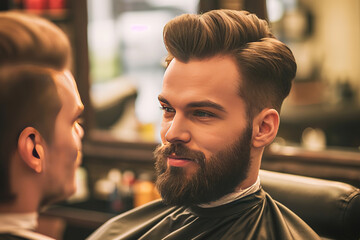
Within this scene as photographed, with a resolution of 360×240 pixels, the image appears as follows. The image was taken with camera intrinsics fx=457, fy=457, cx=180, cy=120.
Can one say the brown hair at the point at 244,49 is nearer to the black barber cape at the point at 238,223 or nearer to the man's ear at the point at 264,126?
the man's ear at the point at 264,126

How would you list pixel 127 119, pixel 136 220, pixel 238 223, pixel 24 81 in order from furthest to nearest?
pixel 127 119, pixel 136 220, pixel 238 223, pixel 24 81

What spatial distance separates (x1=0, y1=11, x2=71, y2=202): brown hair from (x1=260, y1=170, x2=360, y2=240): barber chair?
34.0 inches

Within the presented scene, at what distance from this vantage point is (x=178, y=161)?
139 cm

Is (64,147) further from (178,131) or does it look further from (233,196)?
(233,196)

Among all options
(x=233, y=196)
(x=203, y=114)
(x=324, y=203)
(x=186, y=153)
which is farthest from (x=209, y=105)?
(x=324, y=203)

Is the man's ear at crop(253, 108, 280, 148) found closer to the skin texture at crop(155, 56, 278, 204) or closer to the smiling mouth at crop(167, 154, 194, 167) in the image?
the skin texture at crop(155, 56, 278, 204)

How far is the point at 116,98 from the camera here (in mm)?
4090

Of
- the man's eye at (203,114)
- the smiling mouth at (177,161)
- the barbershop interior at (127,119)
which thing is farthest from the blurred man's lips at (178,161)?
the barbershop interior at (127,119)

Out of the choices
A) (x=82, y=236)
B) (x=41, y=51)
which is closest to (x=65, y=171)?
(x=41, y=51)

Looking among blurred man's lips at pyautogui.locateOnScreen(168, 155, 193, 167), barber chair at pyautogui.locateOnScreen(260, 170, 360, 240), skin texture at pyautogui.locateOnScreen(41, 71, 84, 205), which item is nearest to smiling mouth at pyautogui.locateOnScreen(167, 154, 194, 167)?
blurred man's lips at pyautogui.locateOnScreen(168, 155, 193, 167)

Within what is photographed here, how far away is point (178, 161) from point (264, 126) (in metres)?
0.29

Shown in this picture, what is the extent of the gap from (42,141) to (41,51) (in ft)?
0.83

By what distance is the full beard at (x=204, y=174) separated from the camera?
4.49 feet

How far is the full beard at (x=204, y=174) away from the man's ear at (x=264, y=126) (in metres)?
0.03
